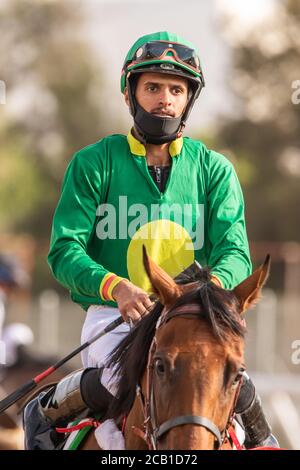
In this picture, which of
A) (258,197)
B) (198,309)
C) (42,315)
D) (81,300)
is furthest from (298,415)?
(258,197)

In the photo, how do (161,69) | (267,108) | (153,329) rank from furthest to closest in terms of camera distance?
(267,108)
(161,69)
(153,329)

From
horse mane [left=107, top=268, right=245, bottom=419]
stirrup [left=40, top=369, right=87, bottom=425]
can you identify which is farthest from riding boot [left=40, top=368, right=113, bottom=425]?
horse mane [left=107, top=268, right=245, bottom=419]

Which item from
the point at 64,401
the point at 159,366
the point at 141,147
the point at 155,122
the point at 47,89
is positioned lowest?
the point at 64,401

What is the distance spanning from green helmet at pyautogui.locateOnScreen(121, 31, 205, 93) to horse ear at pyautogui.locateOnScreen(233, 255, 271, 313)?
1.22 metres

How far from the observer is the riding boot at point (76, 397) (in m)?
4.83

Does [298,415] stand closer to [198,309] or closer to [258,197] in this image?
[198,309]

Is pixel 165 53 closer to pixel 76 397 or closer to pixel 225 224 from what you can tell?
pixel 225 224

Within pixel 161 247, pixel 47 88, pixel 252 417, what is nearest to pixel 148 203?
pixel 161 247

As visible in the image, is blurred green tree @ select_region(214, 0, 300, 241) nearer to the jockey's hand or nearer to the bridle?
the jockey's hand

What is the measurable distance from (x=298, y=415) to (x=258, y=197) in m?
26.3

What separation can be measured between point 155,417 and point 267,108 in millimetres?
37476

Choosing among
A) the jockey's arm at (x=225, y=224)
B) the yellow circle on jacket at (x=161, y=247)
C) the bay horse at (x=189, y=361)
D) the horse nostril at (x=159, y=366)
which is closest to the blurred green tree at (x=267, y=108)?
the jockey's arm at (x=225, y=224)

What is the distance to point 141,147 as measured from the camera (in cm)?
522

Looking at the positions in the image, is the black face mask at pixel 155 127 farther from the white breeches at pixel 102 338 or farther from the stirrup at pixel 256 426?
the stirrup at pixel 256 426
